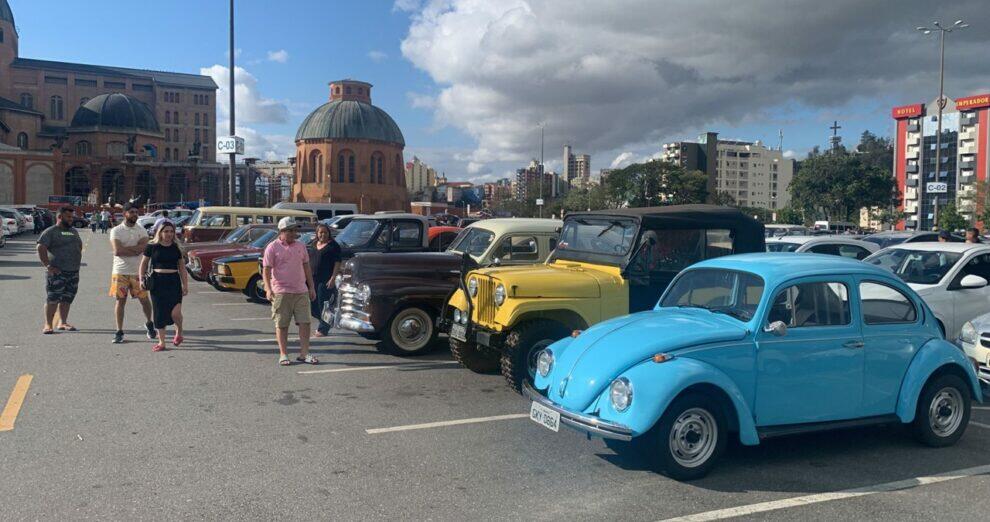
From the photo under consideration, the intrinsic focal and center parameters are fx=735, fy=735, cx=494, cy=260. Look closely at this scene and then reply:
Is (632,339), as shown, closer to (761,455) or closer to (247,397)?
(761,455)

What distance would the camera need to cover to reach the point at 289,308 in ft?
28.5

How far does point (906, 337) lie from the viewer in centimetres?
581

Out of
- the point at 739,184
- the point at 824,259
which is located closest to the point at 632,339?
the point at 824,259

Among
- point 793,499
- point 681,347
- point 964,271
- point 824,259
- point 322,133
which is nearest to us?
point 793,499

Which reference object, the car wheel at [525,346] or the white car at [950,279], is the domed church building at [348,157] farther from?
the car wheel at [525,346]

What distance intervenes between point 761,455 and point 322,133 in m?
83.9

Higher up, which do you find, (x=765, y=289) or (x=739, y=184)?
(x=739, y=184)

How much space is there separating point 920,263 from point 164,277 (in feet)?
34.2

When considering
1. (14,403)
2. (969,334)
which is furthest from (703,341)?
(14,403)

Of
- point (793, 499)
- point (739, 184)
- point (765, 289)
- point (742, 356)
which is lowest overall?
point (793, 499)

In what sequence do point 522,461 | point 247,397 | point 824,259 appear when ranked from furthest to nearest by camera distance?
point 247,397 → point 824,259 → point 522,461

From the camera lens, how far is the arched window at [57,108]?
10869 cm

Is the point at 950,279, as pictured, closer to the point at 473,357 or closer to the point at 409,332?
the point at 473,357

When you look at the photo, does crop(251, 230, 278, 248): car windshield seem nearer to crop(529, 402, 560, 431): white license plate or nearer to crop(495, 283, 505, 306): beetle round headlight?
crop(495, 283, 505, 306): beetle round headlight
